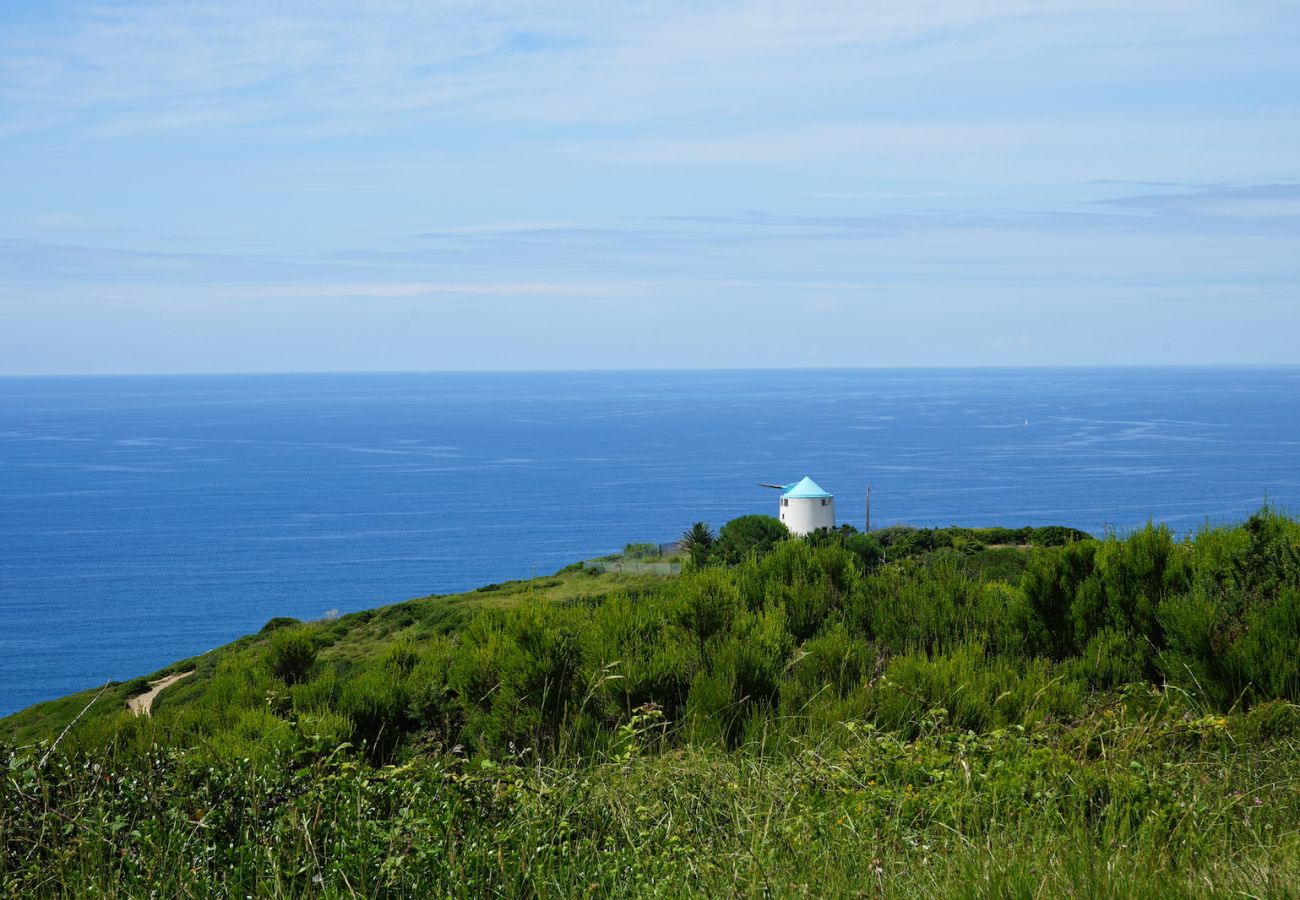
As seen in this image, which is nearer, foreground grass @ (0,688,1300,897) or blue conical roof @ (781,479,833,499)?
foreground grass @ (0,688,1300,897)

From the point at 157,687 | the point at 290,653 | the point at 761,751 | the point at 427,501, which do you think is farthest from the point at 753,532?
the point at 427,501

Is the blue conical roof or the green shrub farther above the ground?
the green shrub

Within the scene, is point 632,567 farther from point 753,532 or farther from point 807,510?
point 807,510

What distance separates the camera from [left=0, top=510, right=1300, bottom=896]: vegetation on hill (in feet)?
12.9

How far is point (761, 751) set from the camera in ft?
18.8

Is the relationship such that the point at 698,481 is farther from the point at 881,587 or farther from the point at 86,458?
the point at 881,587

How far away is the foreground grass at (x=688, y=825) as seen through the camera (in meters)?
3.80

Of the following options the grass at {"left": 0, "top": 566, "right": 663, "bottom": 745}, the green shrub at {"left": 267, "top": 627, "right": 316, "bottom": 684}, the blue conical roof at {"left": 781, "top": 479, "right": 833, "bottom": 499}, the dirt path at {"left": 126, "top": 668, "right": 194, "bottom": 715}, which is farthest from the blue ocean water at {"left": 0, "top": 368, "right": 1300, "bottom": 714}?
the green shrub at {"left": 267, "top": 627, "right": 316, "bottom": 684}

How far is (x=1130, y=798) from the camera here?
4391 millimetres

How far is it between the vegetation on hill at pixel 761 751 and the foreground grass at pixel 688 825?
0.02 m

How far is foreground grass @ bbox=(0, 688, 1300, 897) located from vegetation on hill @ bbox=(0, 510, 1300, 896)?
2 cm

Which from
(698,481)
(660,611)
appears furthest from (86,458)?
(660,611)

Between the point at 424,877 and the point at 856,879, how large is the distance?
1.51m

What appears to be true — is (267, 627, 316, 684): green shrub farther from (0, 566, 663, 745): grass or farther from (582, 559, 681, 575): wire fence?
(582, 559, 681, 575): wire fence
